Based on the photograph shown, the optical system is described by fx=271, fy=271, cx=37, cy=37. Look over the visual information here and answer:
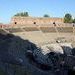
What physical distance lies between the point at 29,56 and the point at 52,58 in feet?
12.0

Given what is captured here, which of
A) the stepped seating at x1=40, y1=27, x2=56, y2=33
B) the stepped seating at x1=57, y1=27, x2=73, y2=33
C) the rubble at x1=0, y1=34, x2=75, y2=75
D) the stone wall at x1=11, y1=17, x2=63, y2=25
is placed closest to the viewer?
the rubble at x1=0, y1=34, x2=75, y2=75

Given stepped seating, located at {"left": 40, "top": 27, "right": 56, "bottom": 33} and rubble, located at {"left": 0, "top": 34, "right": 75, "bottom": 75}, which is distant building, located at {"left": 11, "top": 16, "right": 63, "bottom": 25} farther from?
rubble, located at {"left": 0, "top": 34, "right": 75, "bottom": 75}

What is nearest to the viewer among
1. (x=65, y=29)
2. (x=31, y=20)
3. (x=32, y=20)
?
(x=65, y=29)

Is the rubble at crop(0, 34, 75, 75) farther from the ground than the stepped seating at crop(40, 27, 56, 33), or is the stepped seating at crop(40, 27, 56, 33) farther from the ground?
the stepped seating at crop(40, 27, 56, 33)

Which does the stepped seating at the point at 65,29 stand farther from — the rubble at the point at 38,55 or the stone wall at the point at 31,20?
the rubble at the point at 38,55

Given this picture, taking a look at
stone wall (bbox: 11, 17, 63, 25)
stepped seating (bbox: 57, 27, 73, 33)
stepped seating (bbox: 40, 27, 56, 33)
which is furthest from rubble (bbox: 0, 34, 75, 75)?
stone wall (bbox: 11, 17, 63, 25)

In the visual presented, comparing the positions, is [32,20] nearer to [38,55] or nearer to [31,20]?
[31,20]

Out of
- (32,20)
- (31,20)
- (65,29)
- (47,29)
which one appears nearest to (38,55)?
(47,29)

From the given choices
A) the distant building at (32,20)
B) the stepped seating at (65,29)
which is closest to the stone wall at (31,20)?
the distant building at (32,20)

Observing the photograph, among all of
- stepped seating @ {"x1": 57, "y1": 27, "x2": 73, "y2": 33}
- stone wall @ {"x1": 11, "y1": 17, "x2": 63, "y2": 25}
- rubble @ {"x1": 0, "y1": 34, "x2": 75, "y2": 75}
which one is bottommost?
rubble @ {"x1": 0, "y1": 34, "x2": 75, "y2": 75}

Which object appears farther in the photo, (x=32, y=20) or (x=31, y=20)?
(x=32, y=20)

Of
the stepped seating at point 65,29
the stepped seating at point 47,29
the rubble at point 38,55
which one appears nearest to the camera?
the rubble at point 38,55

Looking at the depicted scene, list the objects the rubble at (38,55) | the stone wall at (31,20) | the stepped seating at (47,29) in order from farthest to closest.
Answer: the stone wall at (31,20), the stepped seating at (47,29), the rubble at (38,55)

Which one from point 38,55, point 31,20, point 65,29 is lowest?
point 38,55
